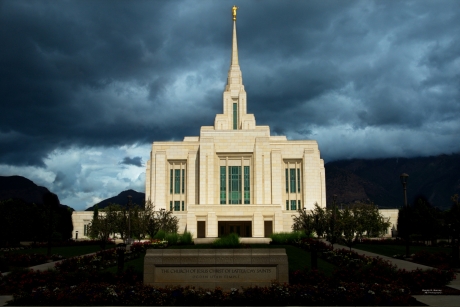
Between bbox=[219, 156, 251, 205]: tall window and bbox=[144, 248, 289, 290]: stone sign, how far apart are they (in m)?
46.8

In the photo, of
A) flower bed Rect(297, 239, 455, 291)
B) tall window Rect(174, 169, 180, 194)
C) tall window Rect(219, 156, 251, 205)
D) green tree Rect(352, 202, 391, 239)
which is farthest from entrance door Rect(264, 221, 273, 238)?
flower bed Rect(297, 239, 455, 291)

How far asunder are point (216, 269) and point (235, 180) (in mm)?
47605

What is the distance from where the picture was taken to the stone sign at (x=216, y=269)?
13172 millimetres

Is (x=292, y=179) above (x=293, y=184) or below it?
above

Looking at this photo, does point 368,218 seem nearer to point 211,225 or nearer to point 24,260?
point 211,225

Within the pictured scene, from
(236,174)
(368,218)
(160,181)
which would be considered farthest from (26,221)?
(368,218)

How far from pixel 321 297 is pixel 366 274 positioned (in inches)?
151

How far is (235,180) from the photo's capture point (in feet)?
200

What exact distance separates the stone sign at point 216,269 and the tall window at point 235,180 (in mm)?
46832

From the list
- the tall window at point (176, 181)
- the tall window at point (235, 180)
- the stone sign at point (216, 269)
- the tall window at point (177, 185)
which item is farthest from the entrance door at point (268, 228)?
the stone sign at point (216, 269)

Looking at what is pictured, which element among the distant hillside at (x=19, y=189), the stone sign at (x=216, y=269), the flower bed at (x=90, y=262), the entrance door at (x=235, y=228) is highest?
the distant hillside at (x=19, y=189)

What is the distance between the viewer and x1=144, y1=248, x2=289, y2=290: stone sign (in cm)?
1317

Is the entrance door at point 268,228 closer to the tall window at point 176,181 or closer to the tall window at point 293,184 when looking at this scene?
the tall window at point 293,184

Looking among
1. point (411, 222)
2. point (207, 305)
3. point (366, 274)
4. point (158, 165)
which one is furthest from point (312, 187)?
point (207, 305)
